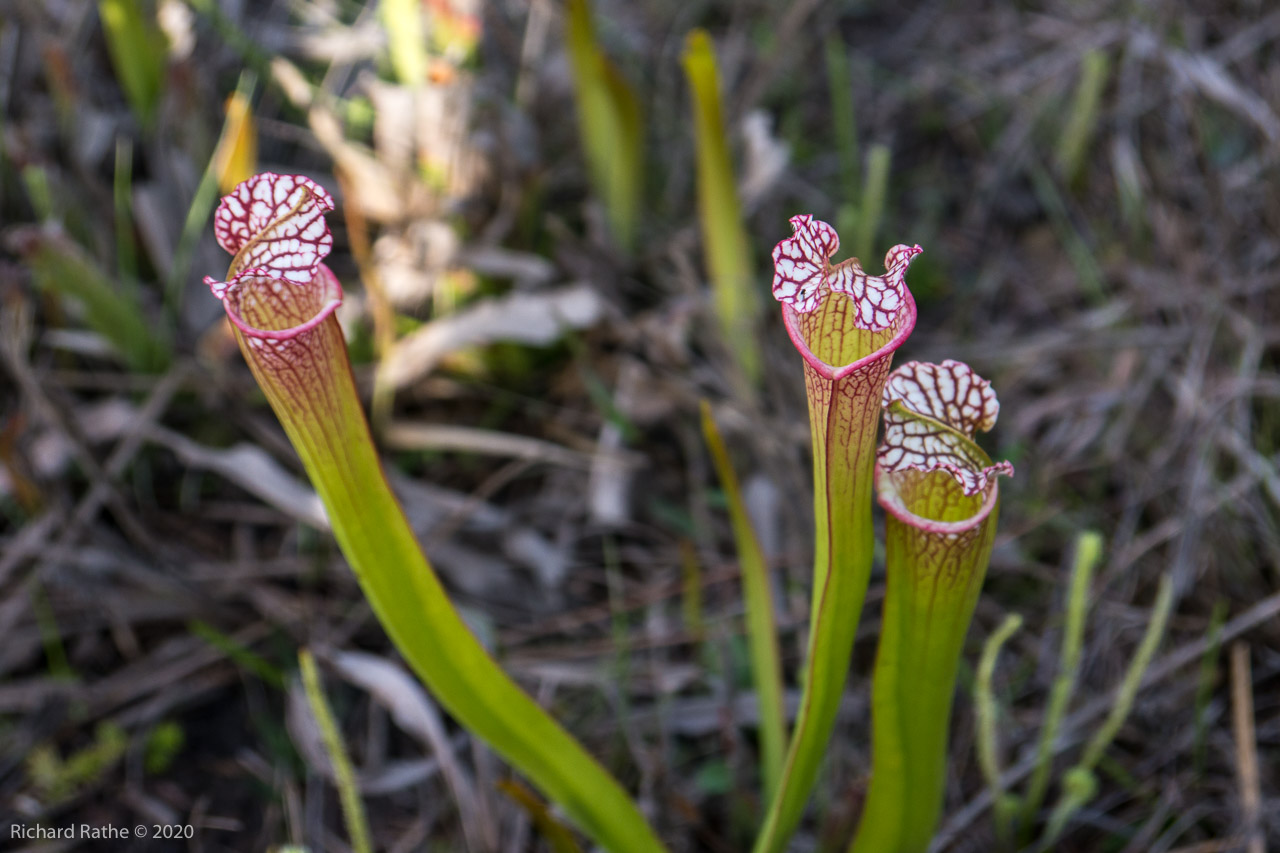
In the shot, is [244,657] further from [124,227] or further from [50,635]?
[124,227]

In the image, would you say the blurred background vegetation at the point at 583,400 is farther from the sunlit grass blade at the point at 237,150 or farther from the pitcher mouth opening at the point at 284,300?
the pitcher mouth opening at the point at 284,300

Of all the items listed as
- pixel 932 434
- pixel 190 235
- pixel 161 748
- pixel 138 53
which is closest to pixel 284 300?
pixel 932 434

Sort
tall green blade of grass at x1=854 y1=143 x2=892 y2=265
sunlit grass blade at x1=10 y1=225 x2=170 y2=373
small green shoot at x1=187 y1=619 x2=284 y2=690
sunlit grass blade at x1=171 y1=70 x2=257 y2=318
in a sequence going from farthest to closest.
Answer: sunlit grass blade at x1=171 y1=70 x2=257 y2=318 → tall green blade of grass at x1=854 y1=143 x2=892 y2=265 → sunlit grass blade at x1=10 y1=225 x2=170 y2=373 → small green shoot at x1=187 y1=619 x2=284 y2=690

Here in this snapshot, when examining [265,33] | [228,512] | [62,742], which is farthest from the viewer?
[265,33]

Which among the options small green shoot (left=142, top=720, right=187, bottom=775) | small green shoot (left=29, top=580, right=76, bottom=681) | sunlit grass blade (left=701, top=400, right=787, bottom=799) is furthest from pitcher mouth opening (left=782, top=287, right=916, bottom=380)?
small green shoot (left=29, top=580, right=76, bottom=681)

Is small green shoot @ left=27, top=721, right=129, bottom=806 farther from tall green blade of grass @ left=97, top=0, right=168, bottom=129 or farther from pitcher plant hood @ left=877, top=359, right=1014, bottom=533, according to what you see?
tall green blade of grass @ left=97, top=0, right=168, bottom=129

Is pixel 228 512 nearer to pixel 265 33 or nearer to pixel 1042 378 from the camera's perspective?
pixel 265 33

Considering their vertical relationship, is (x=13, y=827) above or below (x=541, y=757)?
below

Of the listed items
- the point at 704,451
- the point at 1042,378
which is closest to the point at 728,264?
the point at 704,451
